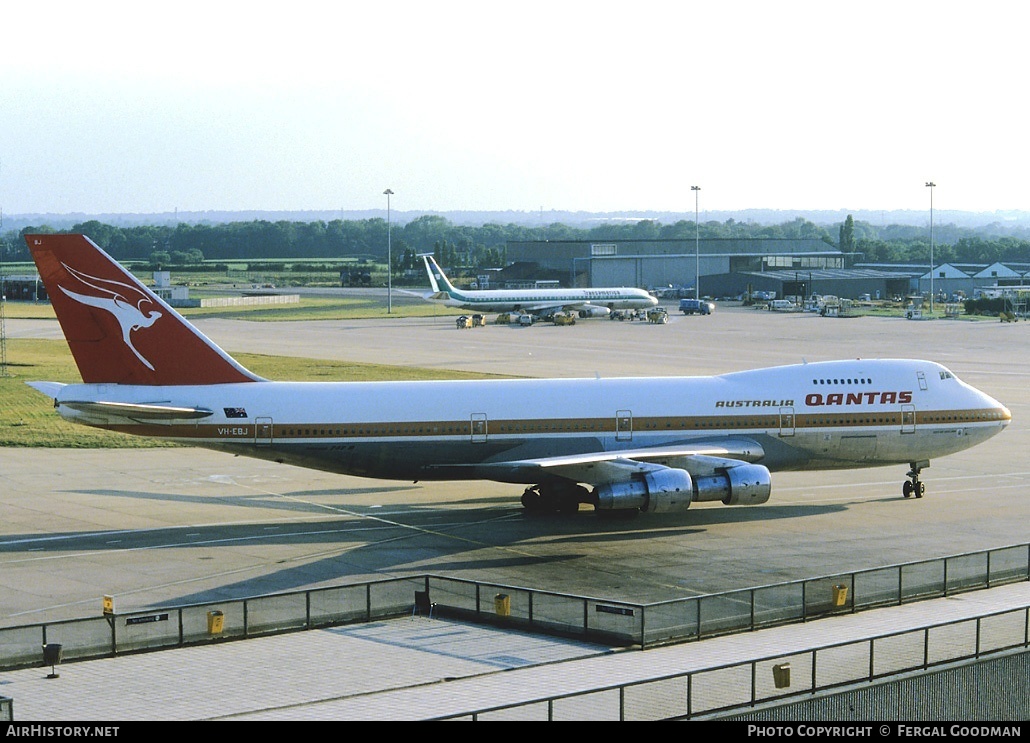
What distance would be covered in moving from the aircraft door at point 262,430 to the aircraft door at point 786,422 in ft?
62.3

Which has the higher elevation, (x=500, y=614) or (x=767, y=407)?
(x=767, y=407)

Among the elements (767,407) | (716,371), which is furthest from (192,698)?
(716,371)

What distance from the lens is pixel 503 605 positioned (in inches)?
1266

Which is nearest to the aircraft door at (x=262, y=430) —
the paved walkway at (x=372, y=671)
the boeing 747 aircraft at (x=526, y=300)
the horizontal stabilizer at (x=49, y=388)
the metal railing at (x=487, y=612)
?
the horizontal stabilizer at (x=49, y=388)

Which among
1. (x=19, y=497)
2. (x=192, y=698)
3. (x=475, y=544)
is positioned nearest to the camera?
(x=192, y=698)

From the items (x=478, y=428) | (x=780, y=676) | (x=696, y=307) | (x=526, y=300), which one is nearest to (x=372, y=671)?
(x=780, y=676)

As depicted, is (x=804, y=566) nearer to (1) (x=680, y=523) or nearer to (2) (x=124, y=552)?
(1) (x=680, y=523)

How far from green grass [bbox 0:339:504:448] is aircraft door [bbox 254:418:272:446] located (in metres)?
18.6

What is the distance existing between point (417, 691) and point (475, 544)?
18.2m

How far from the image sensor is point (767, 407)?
163ft

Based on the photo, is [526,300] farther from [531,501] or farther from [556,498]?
[556,498]

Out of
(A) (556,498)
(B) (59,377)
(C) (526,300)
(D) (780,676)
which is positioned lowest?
(A) (556,498)

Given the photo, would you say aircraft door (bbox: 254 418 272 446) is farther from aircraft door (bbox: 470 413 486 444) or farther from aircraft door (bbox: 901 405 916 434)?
aircraft door (bbox: 901 405 916 434)

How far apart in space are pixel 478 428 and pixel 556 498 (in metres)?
4.12
